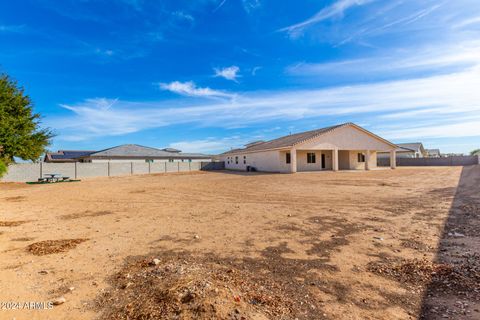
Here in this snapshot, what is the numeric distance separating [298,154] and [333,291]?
25.0 meters

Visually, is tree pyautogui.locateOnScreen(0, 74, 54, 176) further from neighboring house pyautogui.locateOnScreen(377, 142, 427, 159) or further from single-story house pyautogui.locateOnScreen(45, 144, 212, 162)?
neighboring house pyautogui.locateOnScreen(377, 142, 427, 159)

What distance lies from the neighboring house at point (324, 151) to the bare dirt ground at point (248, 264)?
18825 mm

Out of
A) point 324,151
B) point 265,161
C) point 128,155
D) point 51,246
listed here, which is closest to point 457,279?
point 51,246

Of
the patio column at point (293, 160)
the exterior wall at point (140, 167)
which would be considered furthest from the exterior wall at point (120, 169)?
the patio column at point (293, 160)

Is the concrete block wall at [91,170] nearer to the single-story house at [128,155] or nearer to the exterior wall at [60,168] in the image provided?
the exterior wall at [60,168]

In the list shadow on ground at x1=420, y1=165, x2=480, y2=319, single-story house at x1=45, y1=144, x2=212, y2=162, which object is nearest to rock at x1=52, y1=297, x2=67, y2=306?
shadow on ground at x1=420, y1=165, x2=480, y2=319

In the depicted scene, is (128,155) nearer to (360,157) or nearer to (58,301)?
(360,157)

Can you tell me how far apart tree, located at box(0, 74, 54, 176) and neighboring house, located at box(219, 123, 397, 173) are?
21.8m

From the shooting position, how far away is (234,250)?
14.6ft

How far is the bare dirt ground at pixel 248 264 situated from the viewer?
A: 2.71 meters

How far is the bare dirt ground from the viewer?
271cm

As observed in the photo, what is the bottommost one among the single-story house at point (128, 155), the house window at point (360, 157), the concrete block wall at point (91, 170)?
the concrete block wall at point (91, 170)

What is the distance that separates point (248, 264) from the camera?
152 inches

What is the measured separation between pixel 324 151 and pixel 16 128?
96.1ft
